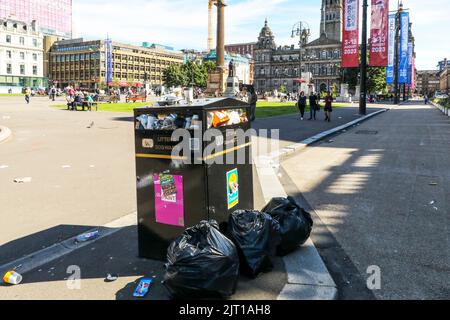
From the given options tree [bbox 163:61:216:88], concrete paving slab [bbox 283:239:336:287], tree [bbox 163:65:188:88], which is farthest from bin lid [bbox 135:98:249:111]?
tree [bbox 163:65:188:88]

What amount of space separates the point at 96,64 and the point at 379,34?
10424cm

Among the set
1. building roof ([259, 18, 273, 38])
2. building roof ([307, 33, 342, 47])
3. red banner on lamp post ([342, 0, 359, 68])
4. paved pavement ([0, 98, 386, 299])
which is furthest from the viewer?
building roof ([259, 18, 273, 38])

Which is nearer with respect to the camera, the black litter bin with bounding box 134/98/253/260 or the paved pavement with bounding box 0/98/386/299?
the paved pavement with bounding box 0/98/386/299

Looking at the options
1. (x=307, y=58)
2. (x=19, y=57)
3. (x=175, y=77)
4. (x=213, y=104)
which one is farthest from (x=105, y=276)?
(x=307, y=58)

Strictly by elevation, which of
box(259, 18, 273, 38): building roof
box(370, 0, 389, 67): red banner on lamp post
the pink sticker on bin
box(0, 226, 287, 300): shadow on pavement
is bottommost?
box(0, 226, 287, 300): shadow on pavement

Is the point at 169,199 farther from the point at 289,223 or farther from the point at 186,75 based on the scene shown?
the point at 186,75

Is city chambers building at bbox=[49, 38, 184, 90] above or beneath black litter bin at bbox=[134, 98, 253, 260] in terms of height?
above

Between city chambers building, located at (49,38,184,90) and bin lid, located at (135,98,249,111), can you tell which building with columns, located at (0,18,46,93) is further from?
bin lid, located at (135,98,249,111)

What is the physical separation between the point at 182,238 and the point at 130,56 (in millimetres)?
129535

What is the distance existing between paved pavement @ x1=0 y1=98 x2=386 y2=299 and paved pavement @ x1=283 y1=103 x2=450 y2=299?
0.89 meters

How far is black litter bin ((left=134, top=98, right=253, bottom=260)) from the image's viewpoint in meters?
3.68

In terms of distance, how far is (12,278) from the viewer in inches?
140

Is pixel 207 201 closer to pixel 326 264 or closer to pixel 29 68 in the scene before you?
pixel 326 264

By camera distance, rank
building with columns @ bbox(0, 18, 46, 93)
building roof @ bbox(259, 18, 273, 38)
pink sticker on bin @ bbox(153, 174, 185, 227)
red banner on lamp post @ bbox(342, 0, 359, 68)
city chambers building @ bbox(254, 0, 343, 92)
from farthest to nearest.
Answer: building roof @ bbox(259, 18, 273, 38) → city chambers building @ bbox(254, 0, 343, 92) → building with columns @ bbox(0, 18, 46, 93) → red banner on lamp post @ bbox(342, 0, 359, 68) → pink sticker on bin @ bbox(153, 174, 185, 227)
